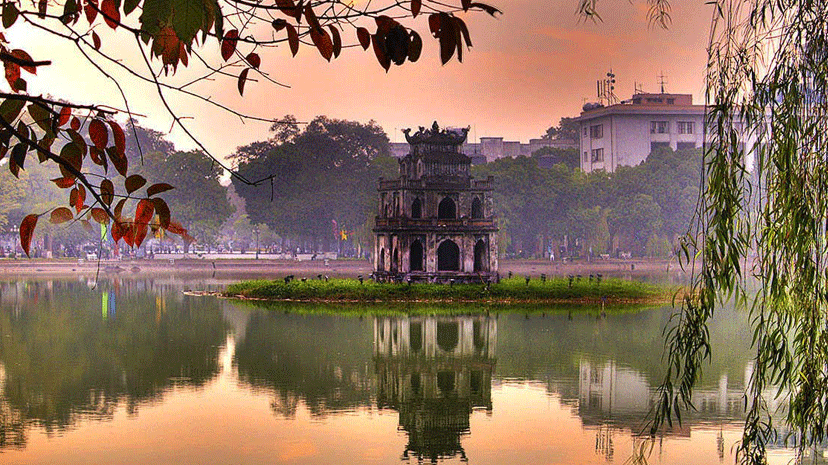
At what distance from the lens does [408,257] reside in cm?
4684

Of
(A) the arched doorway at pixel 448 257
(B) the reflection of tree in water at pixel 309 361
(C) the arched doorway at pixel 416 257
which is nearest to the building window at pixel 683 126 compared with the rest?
(A) the arched doorway at pixel 448 257

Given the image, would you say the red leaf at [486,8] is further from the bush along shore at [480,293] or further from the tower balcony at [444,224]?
the tower balcony at [444,224]

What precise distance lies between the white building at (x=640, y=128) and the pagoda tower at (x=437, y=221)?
2067 inches

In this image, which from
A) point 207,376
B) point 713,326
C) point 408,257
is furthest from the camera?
point 408,257

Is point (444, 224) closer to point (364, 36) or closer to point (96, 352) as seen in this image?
point (96, 352)

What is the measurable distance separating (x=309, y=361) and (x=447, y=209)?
75.8ft

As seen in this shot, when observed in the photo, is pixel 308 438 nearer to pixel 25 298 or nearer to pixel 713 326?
pixel 713 326

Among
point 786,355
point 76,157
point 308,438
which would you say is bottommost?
point 308,438

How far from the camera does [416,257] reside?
1873 inches

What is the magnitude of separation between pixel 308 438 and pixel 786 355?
944cm

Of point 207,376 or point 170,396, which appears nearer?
point 170,396

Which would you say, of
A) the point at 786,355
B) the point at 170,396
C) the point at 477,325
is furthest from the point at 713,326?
the point at 786,355

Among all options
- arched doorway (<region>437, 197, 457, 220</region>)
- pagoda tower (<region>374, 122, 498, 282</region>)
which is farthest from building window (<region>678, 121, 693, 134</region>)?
arched doorway (<region>437, 197, 457, 220</region>)

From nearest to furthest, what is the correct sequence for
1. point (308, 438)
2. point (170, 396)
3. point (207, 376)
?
point (308, 438) < point (170, 396) < point (207, 376)
